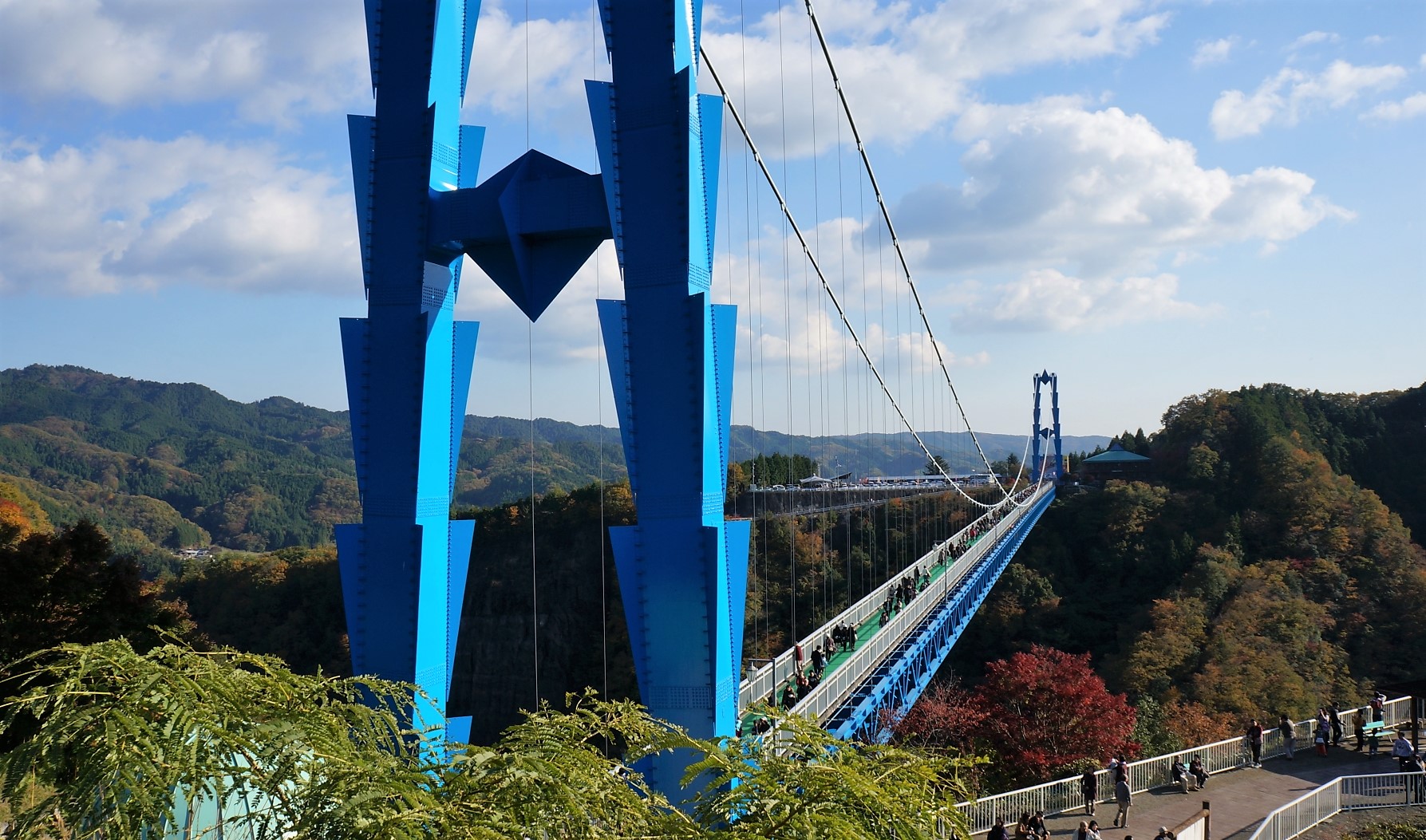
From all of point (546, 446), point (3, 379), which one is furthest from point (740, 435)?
point (3, 379)

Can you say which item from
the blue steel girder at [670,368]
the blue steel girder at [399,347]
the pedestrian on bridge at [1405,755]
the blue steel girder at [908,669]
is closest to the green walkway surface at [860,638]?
the blue steel girder at [908,669]

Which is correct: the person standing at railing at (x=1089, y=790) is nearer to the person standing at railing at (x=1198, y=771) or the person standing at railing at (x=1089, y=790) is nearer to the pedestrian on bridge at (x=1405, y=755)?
the person standing at railing at (x=1198, y=771)

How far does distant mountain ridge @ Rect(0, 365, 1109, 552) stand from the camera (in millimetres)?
65562

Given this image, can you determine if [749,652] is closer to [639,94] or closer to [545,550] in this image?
[545,550]

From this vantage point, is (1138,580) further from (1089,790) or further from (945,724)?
(1089,790)

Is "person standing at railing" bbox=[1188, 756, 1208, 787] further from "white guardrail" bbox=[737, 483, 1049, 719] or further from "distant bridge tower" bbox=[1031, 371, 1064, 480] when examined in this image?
"distant bridge tower" bbox=[1031, 371, 1064, 480]

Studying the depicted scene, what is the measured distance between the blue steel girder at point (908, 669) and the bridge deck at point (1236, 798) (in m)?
2.20

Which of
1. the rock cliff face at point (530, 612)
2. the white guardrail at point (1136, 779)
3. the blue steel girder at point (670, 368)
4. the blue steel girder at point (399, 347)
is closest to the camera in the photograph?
the blue steel girder at point (670, 368)

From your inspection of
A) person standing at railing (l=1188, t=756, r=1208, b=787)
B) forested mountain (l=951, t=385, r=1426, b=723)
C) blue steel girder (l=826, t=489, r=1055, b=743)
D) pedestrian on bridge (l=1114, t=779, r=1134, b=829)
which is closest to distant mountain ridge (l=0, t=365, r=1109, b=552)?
forested mountain (l=951, t=385, r=1426, b=723)

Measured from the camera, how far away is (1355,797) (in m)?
11.1

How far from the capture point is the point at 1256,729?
13.0 meters

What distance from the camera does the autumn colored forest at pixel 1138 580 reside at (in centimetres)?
2766

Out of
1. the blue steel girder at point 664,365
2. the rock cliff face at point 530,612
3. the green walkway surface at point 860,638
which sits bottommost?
the rock cliff face at point 530,612

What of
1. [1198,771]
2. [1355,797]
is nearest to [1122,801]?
[1198,771]
